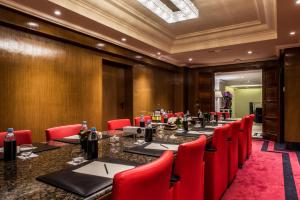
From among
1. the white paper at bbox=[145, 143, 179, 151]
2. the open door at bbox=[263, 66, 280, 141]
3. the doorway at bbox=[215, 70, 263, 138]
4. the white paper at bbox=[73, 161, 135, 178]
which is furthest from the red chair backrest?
the doorway at bbox=[215, 70, 263, 138]

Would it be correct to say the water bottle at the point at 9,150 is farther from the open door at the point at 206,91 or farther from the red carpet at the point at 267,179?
the open door at the point at 206,91

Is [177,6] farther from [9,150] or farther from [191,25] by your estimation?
[9,150]

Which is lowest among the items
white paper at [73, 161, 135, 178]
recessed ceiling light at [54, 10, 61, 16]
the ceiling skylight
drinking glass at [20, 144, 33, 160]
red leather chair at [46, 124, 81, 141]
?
white paper at [73, 161, 135, 178]

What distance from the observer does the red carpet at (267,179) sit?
2.67 m

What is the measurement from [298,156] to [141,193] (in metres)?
4.91

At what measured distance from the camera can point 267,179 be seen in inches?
126

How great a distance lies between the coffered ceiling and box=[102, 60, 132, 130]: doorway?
68cm

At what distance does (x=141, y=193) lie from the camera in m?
0.86

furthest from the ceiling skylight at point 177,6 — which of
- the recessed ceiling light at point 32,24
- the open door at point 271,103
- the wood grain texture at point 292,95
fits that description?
the open door at point 271,103

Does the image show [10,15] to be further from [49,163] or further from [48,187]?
[48,187]

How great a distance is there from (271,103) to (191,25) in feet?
11.7

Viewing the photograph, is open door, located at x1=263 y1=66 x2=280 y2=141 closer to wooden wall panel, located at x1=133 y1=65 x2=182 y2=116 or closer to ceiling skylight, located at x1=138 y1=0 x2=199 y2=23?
wooden wall panel, located at x1=133 y1=65 x2=182 y2=116

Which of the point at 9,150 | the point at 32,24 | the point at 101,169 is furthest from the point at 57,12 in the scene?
the point at 101,169

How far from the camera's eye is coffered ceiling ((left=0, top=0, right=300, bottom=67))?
3.25m
